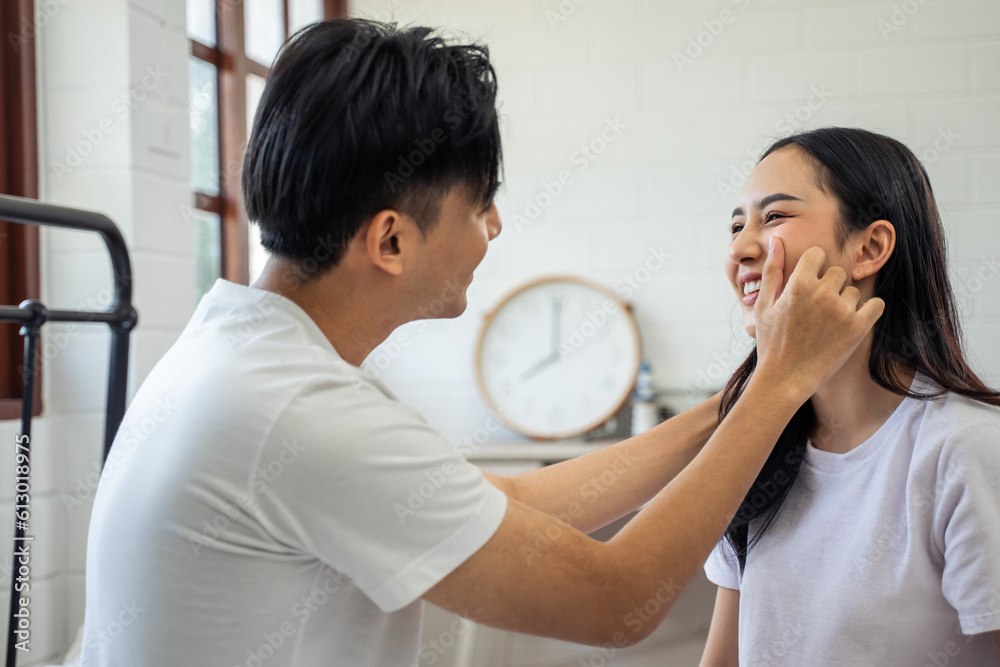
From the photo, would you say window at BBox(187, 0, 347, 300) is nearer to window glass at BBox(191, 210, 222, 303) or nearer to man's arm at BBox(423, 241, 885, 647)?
window glass at BBox(191, 210, 222, 303)

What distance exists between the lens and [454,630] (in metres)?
2.51

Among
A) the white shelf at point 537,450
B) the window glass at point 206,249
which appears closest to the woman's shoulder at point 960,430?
the white shelf at point 537,450

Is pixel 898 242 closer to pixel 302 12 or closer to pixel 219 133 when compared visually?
pixel 219 133

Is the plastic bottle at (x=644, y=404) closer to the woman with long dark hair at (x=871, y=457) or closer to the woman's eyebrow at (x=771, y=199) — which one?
the woman with long dark hair at (x=871, y=457)

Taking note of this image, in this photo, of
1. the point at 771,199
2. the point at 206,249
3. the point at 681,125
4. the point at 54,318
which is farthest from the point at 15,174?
the point at 681,125

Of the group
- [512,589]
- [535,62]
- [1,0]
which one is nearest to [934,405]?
[512,589]

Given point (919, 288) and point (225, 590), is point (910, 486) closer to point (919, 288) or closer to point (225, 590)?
point (919, 288)

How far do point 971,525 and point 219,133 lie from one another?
219 cm

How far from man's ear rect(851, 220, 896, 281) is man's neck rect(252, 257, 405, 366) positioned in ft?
2.15

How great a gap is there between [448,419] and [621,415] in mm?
600

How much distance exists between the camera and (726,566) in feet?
4.37

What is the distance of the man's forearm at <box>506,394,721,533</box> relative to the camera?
1.26 meters

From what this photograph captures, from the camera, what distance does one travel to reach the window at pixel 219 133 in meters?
2.38

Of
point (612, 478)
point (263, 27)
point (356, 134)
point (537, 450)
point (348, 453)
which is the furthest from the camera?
point (263, 27)
